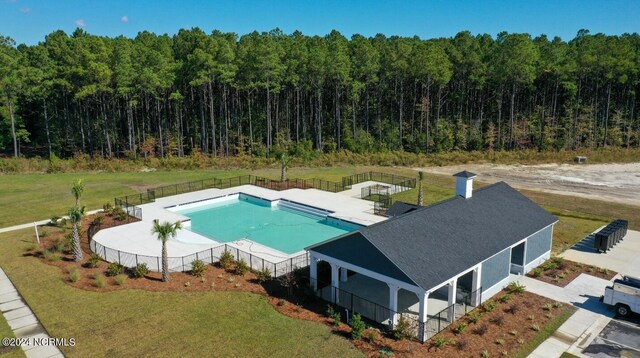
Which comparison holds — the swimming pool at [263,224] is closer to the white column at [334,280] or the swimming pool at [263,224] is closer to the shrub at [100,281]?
the white column at [334,280]

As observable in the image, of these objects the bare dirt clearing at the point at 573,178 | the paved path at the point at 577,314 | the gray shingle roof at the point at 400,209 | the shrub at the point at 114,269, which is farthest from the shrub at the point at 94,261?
the bare dirt clearing at the point at 573,178

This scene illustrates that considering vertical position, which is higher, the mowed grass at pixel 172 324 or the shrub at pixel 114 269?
the shrub at pixel 114 269

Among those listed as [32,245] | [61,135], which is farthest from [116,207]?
[61,135]

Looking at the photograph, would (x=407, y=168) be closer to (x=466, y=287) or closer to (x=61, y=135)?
(x=466, y=287)

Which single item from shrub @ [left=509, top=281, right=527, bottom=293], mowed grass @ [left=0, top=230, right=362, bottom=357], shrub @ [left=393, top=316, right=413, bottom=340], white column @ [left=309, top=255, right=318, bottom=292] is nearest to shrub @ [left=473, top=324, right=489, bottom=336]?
shrub @ [left=393, top=316, right=413, bottom=340]

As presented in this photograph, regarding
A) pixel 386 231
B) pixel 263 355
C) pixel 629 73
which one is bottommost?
A: pixel 263 355

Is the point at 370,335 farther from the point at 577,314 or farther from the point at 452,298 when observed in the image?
the point at 577,314

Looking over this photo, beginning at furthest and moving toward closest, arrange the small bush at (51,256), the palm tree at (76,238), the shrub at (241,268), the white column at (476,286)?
the small bush at (51,256)
the palm tree at (76,238)
the shrub at (241,268)
the white column at (476,286)

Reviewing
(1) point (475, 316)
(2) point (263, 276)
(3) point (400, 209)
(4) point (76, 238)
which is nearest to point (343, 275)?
(2) point (263, 276)
